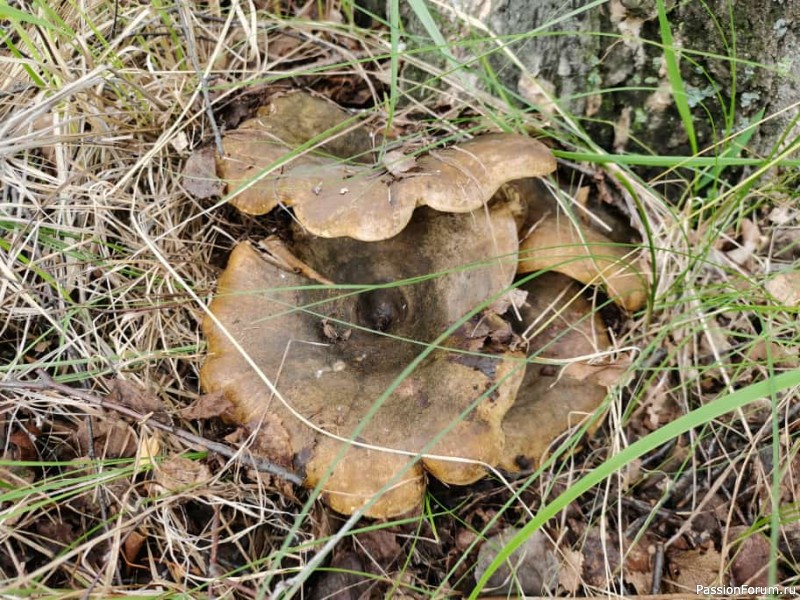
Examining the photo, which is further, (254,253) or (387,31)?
(387,31)

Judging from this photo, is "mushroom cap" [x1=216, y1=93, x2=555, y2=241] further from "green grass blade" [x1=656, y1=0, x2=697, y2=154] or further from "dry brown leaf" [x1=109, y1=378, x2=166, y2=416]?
"dry brown leaf" [x1=109, y1=378, x2=166, y2=416]

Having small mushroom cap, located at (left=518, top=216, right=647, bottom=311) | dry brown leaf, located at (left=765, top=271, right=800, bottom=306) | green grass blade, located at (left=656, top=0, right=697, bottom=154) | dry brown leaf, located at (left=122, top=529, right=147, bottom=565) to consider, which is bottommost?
dry brown leaf, located at (left=122, top=529, right=147, bottom=565)

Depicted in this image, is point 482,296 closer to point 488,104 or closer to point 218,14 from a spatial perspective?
point 488,104

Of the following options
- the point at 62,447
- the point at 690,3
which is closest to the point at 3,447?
the point at 62,447

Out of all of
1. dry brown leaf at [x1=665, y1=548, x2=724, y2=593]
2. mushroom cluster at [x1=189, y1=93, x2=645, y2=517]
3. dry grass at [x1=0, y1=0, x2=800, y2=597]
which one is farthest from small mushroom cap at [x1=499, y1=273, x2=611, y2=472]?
dry brown leaf at [x1=665, y1=548, x2=724, y2=593]

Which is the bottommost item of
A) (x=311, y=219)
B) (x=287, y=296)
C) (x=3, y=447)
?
(x=3, y=447)

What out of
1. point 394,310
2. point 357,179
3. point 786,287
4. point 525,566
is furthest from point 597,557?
point 357,179

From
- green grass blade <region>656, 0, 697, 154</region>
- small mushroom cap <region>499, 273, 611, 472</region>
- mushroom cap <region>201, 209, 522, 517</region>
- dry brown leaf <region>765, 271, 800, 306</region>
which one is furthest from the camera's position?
dry brown leaf <region>765, 271, 800, 306</region>

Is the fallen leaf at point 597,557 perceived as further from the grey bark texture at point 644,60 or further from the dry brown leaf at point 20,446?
the dry brown leaf at point 20,446

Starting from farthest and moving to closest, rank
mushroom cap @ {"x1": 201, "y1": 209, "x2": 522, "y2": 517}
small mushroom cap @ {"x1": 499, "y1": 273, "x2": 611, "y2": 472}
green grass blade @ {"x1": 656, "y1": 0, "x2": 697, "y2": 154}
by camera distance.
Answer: small mushroom cap @ {"x1": 499, "y1": 273, "x2": 611, "y2": 472} < green grass blade @ {"x1": 656, "y1": 0, "x2": 697, "y2": 154} < mushroom cap @ {"x1": 201, "y1": 209, "x2": 522, "y2": 517}
